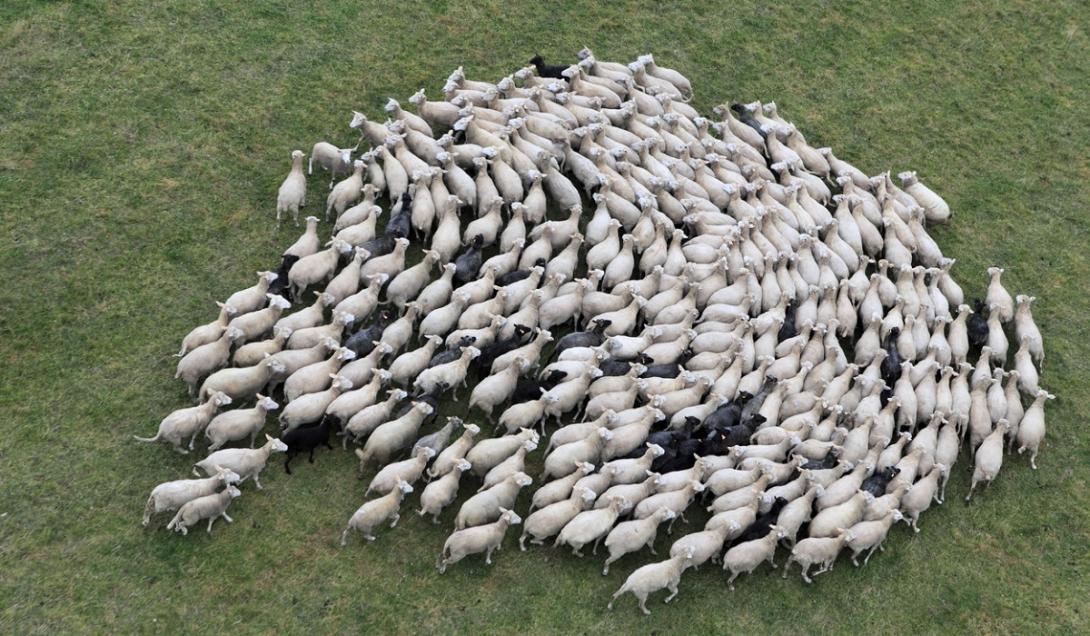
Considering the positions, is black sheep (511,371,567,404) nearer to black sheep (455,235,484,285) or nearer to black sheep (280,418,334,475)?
black sheep (455,235,484,285)

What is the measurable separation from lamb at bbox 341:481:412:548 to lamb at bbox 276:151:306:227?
563cm

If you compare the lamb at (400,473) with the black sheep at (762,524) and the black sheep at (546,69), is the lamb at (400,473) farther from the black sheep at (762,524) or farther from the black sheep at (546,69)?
the black sheep at (546,69)

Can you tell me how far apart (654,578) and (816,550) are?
2.12 metres

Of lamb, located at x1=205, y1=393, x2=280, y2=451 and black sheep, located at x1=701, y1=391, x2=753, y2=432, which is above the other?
black sheep, located at x1=701, y1=391, x2=753, y2=432

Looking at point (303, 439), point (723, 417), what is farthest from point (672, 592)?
point (303, 439)

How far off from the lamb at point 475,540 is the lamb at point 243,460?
7.95ft

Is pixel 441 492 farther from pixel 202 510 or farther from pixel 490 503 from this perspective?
pixel 202 510

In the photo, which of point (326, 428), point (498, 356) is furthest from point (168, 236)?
point (498, 356)

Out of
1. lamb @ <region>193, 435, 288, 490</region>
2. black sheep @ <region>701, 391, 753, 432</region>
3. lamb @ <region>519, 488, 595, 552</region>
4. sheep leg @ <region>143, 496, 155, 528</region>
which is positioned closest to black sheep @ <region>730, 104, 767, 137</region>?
black sheep @ <region>701, 391, 753, 432</region>

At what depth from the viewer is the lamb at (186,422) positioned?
11984 millimetres

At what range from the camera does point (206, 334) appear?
1305cm

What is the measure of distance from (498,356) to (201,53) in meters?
9.31

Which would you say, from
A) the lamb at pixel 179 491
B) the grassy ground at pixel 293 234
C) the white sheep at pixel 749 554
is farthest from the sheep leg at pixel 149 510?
the white sheep at pixel 749 554

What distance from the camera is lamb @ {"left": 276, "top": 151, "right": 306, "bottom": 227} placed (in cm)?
1519
